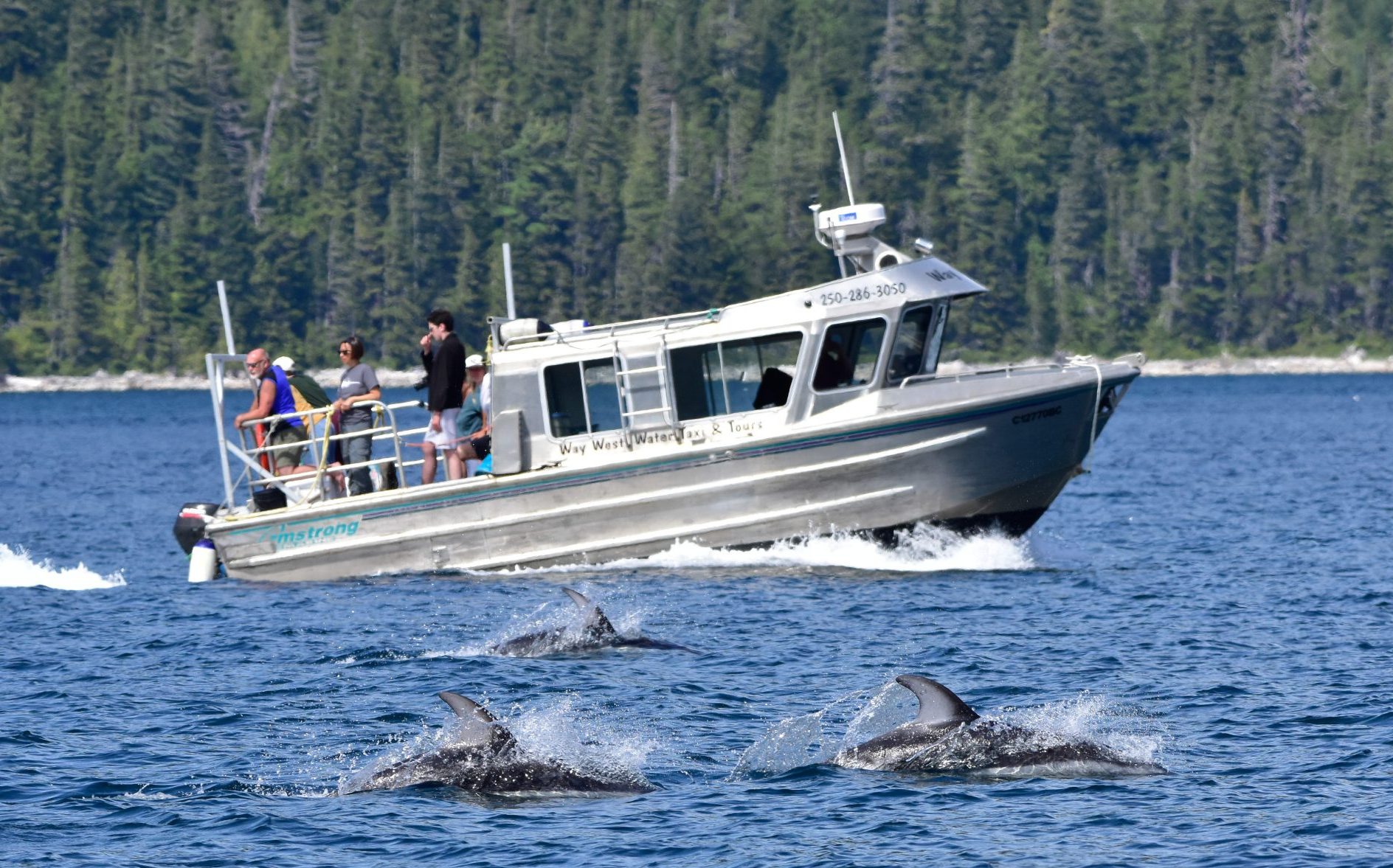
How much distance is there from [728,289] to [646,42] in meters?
34.7

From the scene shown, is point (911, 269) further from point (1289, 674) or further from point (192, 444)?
point (192, 444)

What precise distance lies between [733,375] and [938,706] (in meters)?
10.0

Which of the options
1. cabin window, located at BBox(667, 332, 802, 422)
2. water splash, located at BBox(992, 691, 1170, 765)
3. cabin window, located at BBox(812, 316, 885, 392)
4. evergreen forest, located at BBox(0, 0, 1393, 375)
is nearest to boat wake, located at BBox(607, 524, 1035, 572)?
cabin window, located at BBox(667, 332, 802, 422)

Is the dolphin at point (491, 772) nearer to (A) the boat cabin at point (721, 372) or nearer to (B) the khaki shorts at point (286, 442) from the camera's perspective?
(A) the boat cabin at point (721, 372)

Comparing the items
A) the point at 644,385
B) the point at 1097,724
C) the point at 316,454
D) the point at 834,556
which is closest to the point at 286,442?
the point at 316,454

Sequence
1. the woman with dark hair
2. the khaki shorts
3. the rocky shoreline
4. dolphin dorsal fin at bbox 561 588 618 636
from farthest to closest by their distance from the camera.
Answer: the rocky shoreline, the khaki shorts, the woman with dark hair, dolphin dorsal fin at bbox 561 588 618 636

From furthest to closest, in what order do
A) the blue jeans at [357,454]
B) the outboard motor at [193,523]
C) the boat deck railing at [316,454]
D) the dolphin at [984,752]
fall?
the outboard motor at [193,523]
the blue jeans at [357,454]
the boat deck railing at [316,454]
the dolphin at [984,752]

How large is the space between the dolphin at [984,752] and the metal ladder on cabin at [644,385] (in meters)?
9.60

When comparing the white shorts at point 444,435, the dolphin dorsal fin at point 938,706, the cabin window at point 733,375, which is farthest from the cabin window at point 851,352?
the dolphin dorsal fin at point 938,706

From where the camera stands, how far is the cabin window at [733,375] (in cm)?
2417

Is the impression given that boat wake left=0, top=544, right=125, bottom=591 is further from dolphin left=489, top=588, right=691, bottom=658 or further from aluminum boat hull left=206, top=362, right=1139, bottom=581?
dolphin left=489, top=588, right=691, bottom=658

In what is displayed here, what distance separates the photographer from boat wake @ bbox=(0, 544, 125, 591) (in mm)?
26969

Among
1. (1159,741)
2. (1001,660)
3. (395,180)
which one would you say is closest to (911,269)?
(1001,660)

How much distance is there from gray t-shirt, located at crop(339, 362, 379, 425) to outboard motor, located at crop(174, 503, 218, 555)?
7.61 ft
